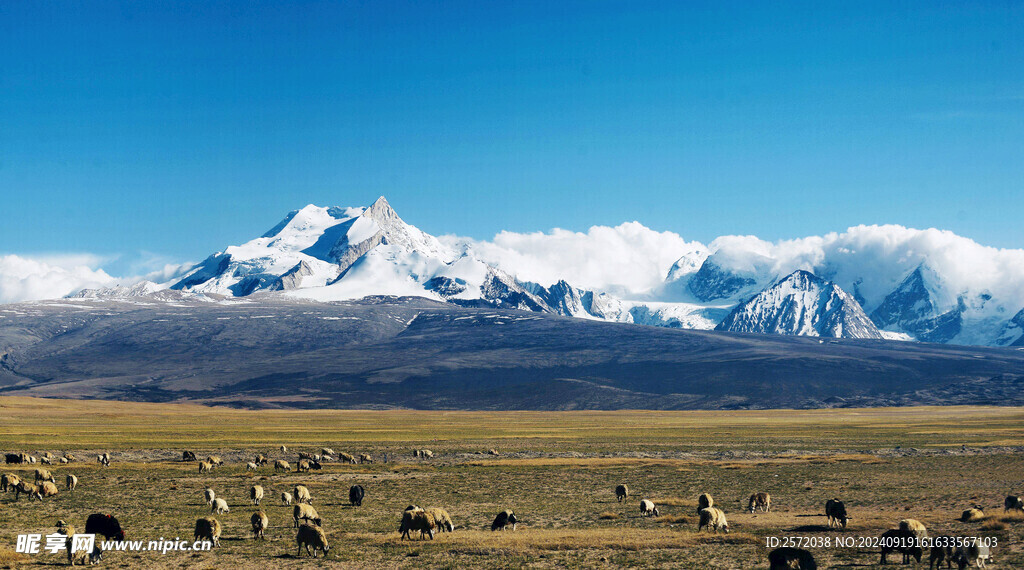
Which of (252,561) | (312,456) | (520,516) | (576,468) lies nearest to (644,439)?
(576,468)

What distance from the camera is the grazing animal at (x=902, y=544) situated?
25.3m

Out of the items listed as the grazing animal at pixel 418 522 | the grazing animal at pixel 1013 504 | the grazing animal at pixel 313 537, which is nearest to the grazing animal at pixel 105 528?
the grazing animal at pixel 313 537

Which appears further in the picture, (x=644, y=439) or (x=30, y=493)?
(x=644, y=439)

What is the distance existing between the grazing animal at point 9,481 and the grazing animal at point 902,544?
38.6 meters

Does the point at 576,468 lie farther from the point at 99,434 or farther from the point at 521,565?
the point at 99,434

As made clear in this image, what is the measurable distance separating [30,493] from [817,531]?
3641cm

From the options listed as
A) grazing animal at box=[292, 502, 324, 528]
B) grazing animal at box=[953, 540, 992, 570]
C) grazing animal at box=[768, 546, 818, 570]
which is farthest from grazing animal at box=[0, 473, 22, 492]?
grazing animal at box=[953, 540, 992, 570]

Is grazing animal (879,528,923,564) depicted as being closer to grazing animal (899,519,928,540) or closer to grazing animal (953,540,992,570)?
grazing animal (899,519,928,540)

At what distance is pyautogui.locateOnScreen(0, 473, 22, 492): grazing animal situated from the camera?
40406mm

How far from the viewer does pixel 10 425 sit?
110375 millimetres

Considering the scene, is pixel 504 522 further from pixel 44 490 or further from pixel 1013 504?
pixel 44 490

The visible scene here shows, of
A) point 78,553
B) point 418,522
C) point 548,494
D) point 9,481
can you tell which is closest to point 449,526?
point 418,522

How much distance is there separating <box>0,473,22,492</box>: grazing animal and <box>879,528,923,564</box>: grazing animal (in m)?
38.6

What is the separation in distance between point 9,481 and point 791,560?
37.1m
